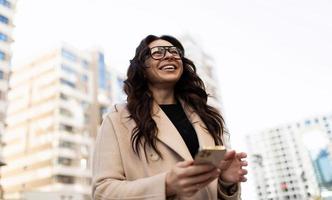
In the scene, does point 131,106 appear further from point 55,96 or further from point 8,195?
point 8,195

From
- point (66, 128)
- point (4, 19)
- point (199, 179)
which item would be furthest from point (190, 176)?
point (66, 128)

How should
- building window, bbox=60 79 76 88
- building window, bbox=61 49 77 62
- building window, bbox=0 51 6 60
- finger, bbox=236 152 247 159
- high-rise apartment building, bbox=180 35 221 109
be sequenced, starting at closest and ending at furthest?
finger, bbox=236 152 247 159 < building window, bbox=0 51 6 60 < building window, bbox=60 79 76 88 < building window, bbox=61 49 77 62 < high-rise apartment building, bbox=180 35 221 109

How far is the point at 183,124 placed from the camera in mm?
1154

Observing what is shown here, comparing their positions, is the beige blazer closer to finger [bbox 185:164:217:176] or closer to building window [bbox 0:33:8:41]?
finger [bbox 185:164:217:176]

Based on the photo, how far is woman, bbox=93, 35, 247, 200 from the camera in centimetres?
82

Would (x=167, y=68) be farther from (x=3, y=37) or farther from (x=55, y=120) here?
(x=55, y=120)

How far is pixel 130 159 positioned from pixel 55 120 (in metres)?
28.7

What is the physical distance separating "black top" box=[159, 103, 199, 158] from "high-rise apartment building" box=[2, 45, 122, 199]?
26.5m

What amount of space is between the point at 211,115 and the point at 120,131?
376mm

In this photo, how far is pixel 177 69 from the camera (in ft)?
4.13

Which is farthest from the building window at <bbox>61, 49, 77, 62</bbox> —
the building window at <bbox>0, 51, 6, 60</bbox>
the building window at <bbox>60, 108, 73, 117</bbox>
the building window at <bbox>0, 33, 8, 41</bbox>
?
the building window at <bbox>0, 51, 6, 60</bbox>

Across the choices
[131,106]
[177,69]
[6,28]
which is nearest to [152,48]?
[177,69]

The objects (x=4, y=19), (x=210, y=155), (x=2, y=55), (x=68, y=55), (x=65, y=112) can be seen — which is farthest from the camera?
(x=68, y=55)

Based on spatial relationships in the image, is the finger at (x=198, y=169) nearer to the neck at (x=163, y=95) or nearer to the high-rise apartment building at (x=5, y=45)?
the neck at (x=163, y=95)
